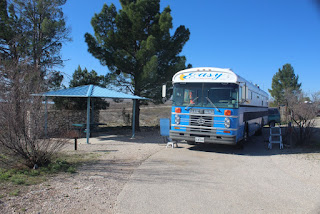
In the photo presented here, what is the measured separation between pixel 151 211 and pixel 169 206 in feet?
1.22

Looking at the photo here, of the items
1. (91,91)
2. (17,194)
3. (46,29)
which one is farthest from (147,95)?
(17,194)

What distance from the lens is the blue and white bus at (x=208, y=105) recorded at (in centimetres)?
949

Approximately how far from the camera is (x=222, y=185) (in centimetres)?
586

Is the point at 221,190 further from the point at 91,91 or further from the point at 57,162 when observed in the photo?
the point at 91,91

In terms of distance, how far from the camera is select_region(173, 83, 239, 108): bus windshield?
9.52 meters

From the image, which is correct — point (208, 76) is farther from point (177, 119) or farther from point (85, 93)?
point (85, 93)

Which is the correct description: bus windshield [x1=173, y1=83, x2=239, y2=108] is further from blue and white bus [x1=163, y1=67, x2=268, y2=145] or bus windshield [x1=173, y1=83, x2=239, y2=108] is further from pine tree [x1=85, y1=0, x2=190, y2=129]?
pine tree [x1=85, y1=0, x2=190, y2=129]

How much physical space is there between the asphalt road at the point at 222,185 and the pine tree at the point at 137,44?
28.9ft

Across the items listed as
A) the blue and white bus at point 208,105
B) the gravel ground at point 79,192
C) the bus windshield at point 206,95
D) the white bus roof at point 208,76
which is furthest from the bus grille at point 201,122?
the gravel ground at point 79,192

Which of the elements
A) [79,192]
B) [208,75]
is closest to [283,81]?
[208,75]

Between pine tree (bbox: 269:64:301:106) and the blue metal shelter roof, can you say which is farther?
pine tree (bbox: 269:64:301:106)

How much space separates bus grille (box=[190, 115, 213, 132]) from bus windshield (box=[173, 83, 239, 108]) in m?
0.45

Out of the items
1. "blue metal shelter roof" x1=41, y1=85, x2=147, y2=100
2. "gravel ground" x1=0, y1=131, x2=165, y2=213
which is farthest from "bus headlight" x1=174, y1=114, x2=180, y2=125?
"blue metal shelter roof" x1=41, y1=85, x2=147, y2=100

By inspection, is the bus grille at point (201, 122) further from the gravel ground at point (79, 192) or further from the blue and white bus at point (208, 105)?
the gravel ground at point (79, 192)
